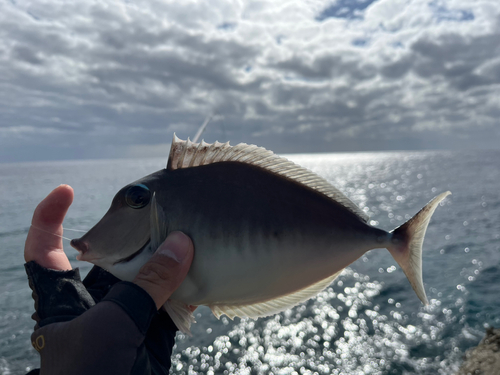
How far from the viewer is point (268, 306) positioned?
7.34ft

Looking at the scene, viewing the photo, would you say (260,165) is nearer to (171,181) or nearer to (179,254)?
(171,181)

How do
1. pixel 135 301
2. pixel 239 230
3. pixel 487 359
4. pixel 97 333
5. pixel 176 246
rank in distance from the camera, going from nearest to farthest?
pixel 97 333 → pixel 135 301 → pixel 176 246 → pixel 239 230 → pixel 487 359

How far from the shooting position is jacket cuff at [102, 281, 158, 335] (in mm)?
1701

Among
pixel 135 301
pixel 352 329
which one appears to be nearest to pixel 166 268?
pixel 135 301

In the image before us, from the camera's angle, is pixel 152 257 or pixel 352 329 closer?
pixel 152 257

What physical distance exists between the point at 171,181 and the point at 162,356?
1.63m

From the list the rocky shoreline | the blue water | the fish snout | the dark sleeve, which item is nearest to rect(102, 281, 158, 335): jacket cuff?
the dark sleeve

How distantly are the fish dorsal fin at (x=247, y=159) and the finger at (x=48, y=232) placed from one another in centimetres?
91

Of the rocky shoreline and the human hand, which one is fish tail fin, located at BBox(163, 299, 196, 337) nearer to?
the human hand

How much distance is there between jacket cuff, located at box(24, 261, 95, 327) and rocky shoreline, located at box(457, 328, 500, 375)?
20.7 feet

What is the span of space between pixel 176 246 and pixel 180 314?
55 cm

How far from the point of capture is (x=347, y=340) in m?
8.84

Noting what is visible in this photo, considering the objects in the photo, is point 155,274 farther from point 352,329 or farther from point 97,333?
point 352,329

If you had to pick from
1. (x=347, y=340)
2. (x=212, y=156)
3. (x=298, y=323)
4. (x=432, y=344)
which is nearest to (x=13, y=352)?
(x=298, y=323)
